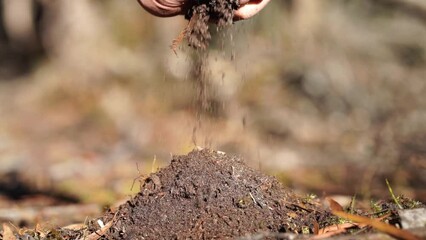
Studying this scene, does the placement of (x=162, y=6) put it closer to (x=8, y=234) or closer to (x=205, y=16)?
(x=205, y=16)

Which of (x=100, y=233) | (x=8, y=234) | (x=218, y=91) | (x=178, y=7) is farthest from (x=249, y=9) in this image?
(x=218, y=91)

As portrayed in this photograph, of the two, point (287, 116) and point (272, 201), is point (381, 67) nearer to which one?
point (287, 116)

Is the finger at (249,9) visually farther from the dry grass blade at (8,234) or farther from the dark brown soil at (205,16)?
the dry grass blade at (8,234)

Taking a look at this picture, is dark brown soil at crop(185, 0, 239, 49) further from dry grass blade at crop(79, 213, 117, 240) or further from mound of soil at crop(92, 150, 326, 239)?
dry grass blade at crop(79, 213, 117, 240)

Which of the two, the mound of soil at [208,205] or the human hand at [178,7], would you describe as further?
the human hand at [178,7]

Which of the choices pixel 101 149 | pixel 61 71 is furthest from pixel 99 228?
pixel 61 71

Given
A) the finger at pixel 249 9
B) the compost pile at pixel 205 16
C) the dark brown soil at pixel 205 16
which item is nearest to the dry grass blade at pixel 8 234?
the compost pile at pixel 205 16

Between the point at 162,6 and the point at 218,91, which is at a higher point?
the point at 218,91
